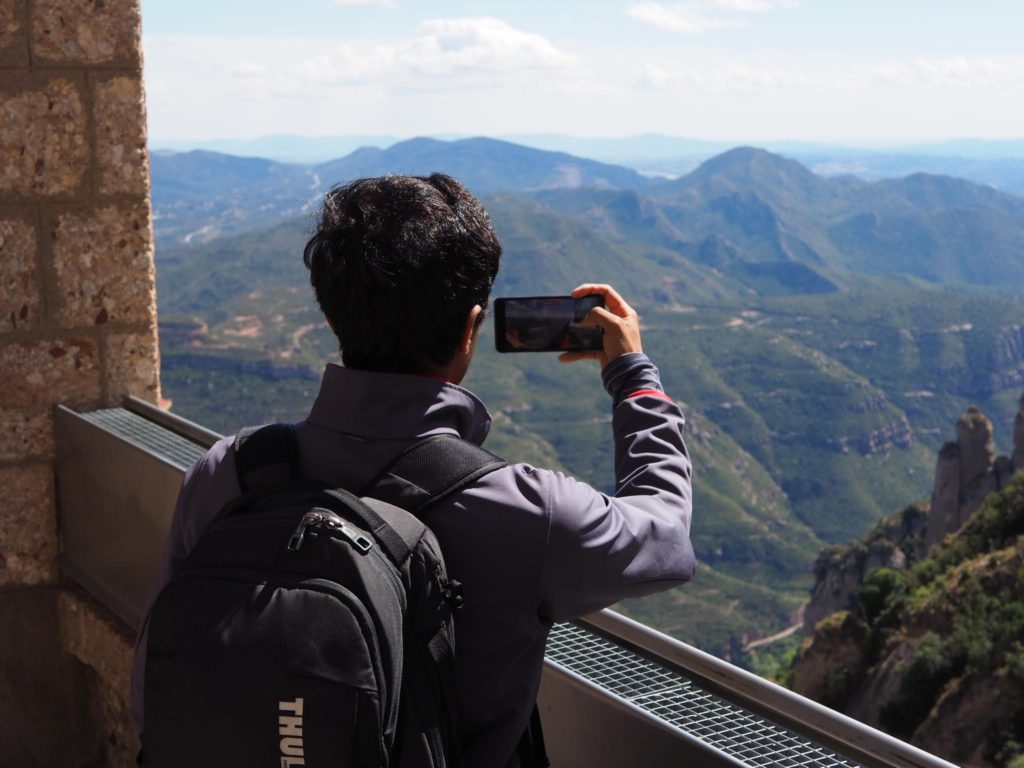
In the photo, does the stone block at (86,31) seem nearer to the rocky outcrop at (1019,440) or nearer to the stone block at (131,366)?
the stone block at (131,366)

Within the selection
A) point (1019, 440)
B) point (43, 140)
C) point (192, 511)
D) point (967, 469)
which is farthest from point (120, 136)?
A: point (967, 469)

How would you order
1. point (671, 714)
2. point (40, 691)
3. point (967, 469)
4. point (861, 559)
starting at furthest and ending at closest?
point (861, 559) → point (967, 469) → point (40, 691) → point (671, 714)

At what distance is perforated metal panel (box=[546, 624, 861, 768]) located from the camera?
4.01ft

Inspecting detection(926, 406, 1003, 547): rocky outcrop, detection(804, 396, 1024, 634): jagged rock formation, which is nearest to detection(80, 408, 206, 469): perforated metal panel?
detection(804, 396, 1024, 634): jagged rock formation

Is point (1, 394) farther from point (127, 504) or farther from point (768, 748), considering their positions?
point (768, 748)

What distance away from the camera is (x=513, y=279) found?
131750 millimetres

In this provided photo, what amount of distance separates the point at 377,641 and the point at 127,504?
1624 millimetres

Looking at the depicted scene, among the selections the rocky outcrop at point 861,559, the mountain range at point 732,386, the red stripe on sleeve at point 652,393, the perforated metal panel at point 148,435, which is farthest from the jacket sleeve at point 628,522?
the mountain range at point 732,386

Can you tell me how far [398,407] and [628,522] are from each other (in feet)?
0.80

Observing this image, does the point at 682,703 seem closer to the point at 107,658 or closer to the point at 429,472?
the point at 429,472

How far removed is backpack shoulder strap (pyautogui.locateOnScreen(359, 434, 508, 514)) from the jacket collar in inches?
1.0

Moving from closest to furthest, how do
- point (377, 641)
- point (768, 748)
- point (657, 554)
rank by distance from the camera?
1. point (377, 641)
2. point (657, 554)
3. point (768, 748)

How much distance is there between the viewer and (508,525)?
3.35ft

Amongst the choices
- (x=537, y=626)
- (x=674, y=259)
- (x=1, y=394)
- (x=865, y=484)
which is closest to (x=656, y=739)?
(x=537, y=626)
